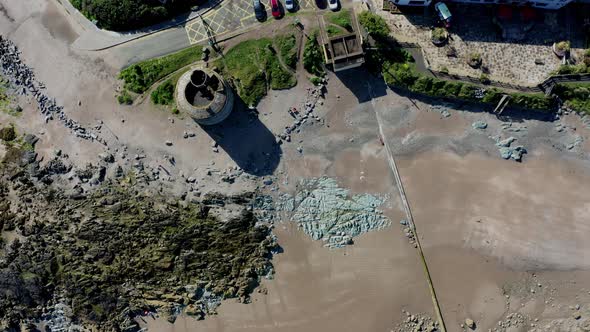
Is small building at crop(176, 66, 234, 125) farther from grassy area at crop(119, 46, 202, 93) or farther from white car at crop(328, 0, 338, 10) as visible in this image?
white car at crop(328, 0, 338, 10)

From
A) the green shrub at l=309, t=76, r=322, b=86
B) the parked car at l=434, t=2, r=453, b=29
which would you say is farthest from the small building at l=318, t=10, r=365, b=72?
the parked car at l=434, t=2, r=453, b=29

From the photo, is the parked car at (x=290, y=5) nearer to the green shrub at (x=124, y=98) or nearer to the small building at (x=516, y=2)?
the small building at (x=516, y=2)

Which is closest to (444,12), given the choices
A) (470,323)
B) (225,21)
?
(225,21)

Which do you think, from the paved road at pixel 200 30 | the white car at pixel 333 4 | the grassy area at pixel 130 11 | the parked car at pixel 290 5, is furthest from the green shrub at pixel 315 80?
the grassy area at pixel 130 11

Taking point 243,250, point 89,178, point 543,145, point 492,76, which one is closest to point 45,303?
point 89,178

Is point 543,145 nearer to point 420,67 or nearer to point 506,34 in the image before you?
point 506,34
